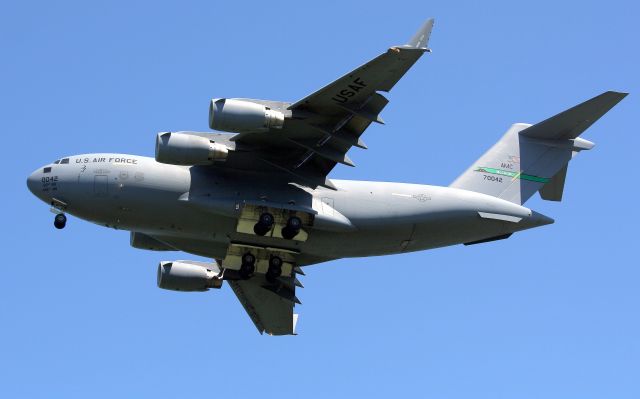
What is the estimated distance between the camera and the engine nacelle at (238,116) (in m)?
20.1

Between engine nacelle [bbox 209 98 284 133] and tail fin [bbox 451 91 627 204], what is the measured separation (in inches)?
190

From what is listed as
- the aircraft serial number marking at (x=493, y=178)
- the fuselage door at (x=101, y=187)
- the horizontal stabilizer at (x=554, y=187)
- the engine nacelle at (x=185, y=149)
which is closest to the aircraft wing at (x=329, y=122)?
the engine nacelle at (x=185, y=149)

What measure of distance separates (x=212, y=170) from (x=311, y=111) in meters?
2.15

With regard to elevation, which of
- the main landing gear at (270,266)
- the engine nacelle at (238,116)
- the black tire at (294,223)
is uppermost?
the engine nacelle at (238,116)

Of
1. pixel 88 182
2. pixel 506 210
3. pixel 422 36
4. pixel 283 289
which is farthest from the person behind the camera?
pixel 283 289

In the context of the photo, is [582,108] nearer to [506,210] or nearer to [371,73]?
[506,210]

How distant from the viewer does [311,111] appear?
20844mm

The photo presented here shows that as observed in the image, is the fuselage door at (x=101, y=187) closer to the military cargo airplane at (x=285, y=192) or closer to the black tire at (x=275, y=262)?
the military cargo airplane at (x=285, y=192)

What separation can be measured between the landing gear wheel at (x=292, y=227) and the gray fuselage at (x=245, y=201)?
0.86 ft

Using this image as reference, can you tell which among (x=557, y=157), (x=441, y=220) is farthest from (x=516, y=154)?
(x=441, y=220)

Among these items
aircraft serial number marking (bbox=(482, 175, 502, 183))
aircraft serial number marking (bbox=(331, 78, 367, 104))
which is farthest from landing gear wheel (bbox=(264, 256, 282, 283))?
aircraft serial number marking (bbox=(482, 175, 502, 183))

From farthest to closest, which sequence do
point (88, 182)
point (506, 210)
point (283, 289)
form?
1. point (283, 289)
2. point (506, 210)
3. point (88, 182)

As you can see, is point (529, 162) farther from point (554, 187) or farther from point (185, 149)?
point (185, 149)

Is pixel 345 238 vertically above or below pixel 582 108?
below
